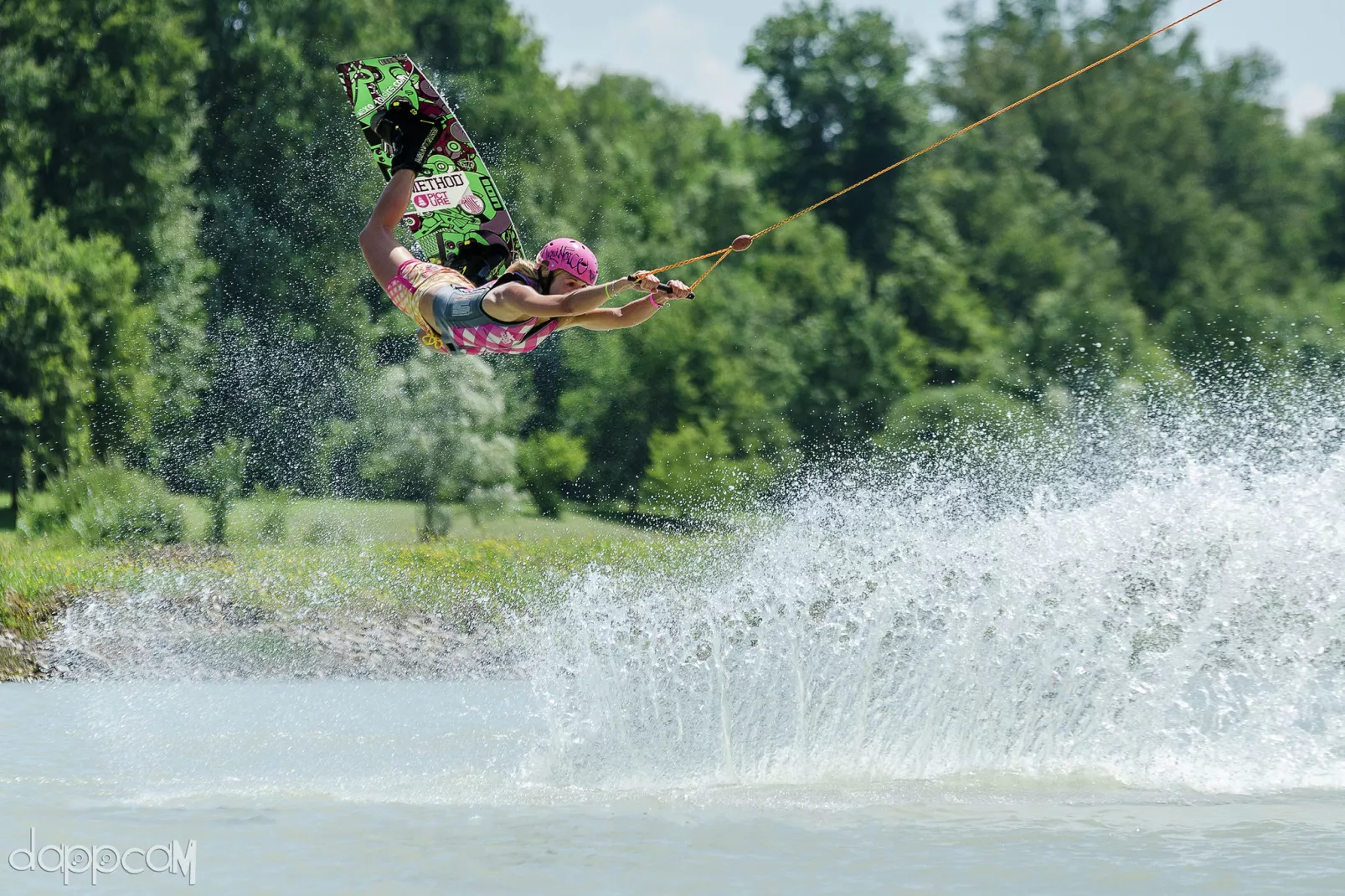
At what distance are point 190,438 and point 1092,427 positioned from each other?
17.8 metres

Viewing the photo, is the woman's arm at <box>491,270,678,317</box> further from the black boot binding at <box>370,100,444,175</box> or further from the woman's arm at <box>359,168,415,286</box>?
the black boot binding at <box>370,100,444,175</box>

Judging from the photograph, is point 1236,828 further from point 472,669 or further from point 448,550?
point 448,550

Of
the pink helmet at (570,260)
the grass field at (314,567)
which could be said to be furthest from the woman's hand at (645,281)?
the grass field at (314,567)

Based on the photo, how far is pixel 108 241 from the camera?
90.9 feet

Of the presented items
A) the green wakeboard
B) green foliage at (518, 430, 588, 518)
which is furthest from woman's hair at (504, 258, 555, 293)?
green foliage at (518, 430, 588, 518)

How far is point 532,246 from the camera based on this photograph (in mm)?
30328

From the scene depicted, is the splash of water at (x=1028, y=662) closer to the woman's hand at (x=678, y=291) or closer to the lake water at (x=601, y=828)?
the lake water at (x=601, y=828)

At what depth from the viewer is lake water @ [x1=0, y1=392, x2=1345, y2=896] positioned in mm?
8117

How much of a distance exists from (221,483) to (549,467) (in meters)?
8.80

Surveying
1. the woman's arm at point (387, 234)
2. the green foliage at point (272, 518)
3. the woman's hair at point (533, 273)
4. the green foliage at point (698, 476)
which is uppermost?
the woman's arm at point (387, 234)

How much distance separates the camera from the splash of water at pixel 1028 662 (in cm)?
1010

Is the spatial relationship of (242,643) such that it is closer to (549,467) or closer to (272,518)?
(272,518)

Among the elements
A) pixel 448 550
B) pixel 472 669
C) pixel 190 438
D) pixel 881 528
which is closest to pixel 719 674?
pixel 881 528

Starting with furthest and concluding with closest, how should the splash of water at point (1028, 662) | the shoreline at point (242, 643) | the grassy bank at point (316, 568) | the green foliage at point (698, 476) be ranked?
the green foliage at point (698, 476)
the grassy bank at point (316, 568)
the shoreline at point (242, 643)
the splash of water at point (1028, 662)
